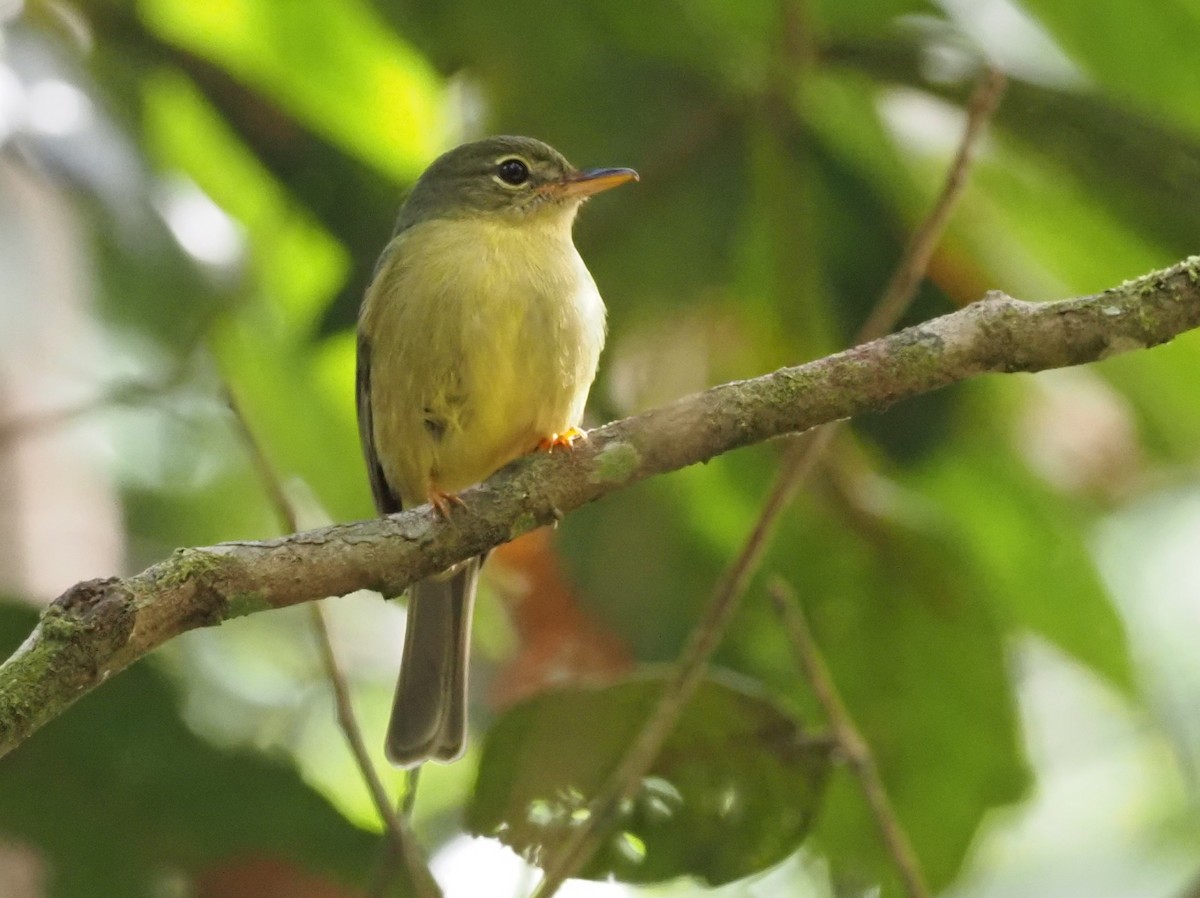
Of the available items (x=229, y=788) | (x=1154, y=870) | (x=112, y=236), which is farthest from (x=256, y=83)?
(x=1154, y=870)

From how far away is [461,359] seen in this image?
385 centimetres

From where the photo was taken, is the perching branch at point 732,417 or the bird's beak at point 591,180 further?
the bird's beak at point 591,180

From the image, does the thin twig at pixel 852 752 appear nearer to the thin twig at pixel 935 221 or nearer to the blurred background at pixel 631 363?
the blurred background at pixel 631 363

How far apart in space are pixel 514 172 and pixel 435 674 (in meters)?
1.44

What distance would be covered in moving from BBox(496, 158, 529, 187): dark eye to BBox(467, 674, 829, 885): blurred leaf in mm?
1697

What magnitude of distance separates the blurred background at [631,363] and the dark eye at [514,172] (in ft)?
0.48

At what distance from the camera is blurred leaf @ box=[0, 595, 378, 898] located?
3404mm

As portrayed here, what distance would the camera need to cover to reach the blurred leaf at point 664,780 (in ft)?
11.0

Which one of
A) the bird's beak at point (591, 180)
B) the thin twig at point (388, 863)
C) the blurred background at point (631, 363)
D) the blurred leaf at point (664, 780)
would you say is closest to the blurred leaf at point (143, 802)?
the blurred background at point (631, 363)

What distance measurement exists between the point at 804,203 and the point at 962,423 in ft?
2.59

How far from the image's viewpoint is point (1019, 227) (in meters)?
4.82

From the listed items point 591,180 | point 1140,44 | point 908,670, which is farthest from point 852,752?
point 1140,44

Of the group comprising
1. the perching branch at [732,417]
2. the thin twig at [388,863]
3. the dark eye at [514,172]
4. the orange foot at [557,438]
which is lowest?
the thin twig at [388,863]

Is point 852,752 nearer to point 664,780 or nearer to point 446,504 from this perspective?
point 664,780
